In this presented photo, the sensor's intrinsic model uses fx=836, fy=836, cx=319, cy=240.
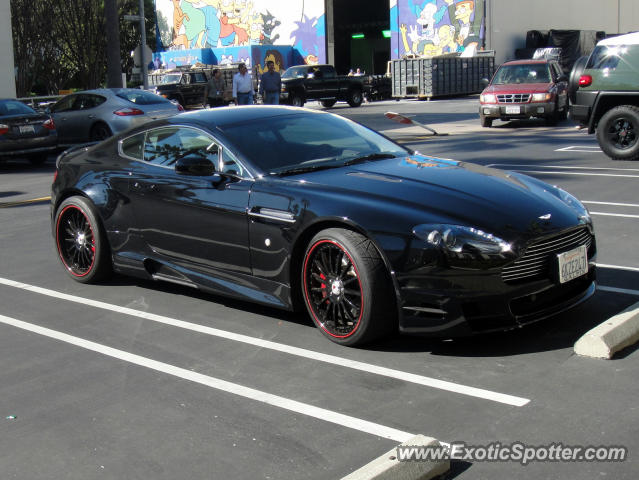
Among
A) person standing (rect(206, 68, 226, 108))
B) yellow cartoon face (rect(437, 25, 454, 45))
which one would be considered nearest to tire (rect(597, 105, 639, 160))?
person standing (rect(206, 68, 226, 108))

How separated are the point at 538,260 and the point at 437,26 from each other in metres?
43.0

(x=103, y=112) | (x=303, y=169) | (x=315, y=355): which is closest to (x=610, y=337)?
(x=315, y=355)

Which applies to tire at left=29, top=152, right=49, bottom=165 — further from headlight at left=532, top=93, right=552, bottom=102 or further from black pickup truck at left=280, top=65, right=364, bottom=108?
black pickup truck at left=280, top=65, right=364, bottom=108

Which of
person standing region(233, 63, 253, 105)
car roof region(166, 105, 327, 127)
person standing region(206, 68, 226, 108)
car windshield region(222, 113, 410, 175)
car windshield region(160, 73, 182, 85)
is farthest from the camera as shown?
car windshield region(160, 73, 182, 85)

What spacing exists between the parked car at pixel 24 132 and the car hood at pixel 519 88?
1057 cm

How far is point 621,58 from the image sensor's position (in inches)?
518

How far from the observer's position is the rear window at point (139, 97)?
62.2 ft

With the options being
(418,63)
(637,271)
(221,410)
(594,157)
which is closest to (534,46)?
(418,63)

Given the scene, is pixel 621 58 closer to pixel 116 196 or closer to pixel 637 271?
pixel 637 271

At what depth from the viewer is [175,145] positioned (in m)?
6.39

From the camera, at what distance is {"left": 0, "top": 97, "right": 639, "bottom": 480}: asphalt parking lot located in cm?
369

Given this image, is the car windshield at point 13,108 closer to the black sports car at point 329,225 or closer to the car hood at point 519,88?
the car hood at point 519,88

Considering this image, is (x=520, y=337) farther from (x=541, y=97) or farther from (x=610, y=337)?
(x=541, y=97)

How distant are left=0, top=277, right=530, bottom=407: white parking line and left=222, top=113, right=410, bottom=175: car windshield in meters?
1.15
